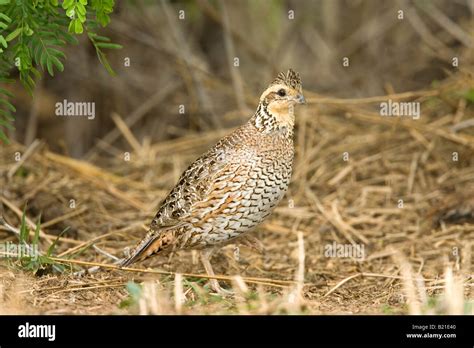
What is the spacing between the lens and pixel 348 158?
777 cm

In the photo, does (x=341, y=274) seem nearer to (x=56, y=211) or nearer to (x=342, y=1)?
(x=56, y=211)

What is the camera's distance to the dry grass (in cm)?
468

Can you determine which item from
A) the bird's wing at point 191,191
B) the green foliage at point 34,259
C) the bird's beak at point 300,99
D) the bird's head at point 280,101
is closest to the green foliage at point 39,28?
the green foliage at point 34,259

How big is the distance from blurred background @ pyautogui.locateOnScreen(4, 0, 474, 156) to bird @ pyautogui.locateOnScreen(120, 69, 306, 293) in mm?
2811

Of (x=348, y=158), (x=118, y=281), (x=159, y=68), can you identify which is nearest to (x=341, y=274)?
(x=118, y=281)

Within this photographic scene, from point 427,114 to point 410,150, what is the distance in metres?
0.58

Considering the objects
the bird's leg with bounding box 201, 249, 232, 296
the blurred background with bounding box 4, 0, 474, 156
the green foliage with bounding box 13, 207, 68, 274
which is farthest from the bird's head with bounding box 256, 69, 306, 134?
the blurred background with bounding box 4, 0, 474, 156

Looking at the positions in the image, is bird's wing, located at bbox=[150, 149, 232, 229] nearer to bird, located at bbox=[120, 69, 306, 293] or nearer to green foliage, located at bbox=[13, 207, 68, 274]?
bird, located at bbox=[120, 69, 306, 293]

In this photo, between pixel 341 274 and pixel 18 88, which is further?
pixel 18 88

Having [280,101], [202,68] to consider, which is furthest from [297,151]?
[280,101]

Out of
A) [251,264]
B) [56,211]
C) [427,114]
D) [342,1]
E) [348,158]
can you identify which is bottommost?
[251,264]

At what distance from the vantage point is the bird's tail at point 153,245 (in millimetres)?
5277

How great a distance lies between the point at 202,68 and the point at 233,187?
15.7ft
